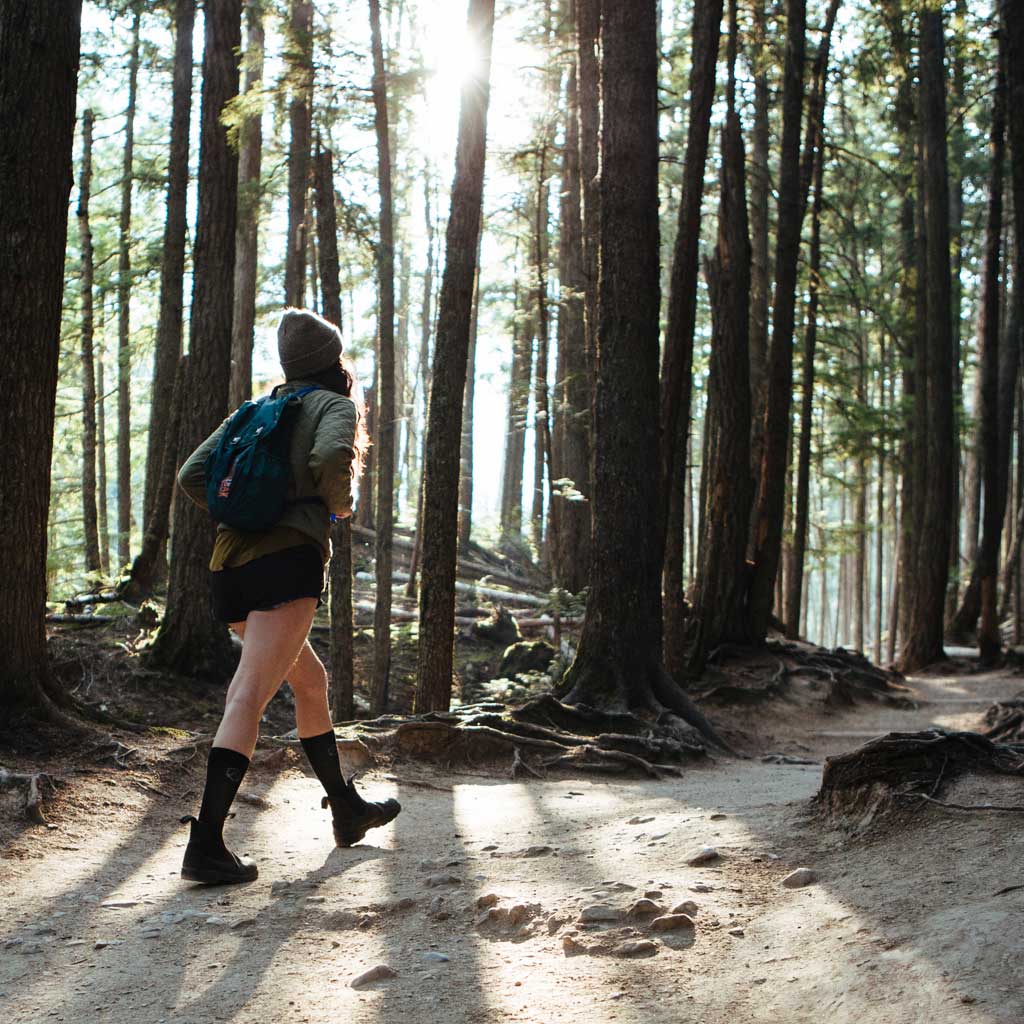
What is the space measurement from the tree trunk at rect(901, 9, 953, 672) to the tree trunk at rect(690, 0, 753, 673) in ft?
17.2

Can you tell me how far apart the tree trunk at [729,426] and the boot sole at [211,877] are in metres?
10.4

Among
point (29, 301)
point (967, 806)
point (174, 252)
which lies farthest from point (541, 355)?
point (967, 806)

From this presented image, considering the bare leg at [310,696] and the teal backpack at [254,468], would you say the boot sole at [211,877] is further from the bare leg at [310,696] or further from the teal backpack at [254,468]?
the teal backpack at [254,468]

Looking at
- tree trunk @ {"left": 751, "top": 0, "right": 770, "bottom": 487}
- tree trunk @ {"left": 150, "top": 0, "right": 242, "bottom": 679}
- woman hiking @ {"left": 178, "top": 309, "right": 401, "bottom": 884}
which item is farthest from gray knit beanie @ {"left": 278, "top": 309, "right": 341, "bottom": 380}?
tree trunk @ {"left": 751, "top": 0, "right": 770, "bottom": 487}

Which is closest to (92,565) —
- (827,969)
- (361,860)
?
(361,860)

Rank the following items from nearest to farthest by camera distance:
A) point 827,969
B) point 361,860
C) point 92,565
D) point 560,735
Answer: point 827,969, point 361,860, point 560,735, point 92,565

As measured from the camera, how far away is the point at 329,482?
4.44 metres

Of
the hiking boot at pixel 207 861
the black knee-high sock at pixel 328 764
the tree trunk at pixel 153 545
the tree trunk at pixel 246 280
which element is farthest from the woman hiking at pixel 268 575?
the tree trunk at pixel 246 280

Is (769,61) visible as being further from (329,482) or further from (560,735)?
A: (329,482)

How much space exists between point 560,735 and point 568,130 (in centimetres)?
1737

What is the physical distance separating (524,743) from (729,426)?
7.88 metres

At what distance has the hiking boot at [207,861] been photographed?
14.2 feet

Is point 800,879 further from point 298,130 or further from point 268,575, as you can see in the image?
point 298,130

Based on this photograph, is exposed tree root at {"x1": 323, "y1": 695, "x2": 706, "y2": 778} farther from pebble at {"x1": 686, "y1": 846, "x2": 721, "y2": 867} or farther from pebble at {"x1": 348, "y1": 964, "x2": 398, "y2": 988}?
pebble at {"x1": 348, "y1": 964, "x2": 398, "y2": 988}
